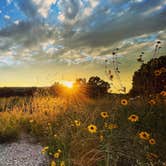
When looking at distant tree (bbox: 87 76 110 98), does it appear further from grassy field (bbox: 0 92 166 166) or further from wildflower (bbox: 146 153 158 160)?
wildflower (bbox: 146 153 158 160)

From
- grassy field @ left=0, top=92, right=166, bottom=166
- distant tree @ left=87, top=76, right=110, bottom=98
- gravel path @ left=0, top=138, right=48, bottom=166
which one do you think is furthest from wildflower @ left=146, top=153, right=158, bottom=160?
distant tree @ left=87, top=76, right=110, bottom=98

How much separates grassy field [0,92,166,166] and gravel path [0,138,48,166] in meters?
0.15

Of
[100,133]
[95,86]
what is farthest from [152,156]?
[95,86]

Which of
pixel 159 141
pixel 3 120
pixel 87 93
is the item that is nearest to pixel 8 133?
pixel 3 120

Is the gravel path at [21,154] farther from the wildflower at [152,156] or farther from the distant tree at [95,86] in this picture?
the distant tree at [95,86]

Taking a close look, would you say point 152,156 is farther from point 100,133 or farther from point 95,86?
point 95,86

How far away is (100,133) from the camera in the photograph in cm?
327

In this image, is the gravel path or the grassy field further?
the gravel path

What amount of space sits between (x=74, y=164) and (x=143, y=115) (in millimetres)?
1740

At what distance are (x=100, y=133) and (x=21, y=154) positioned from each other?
127 centimetres

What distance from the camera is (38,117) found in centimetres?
540

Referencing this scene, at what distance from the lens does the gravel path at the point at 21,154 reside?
11.0 ft

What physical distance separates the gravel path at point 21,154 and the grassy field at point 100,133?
5.8 inches

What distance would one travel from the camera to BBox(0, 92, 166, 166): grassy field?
9.14 ft
